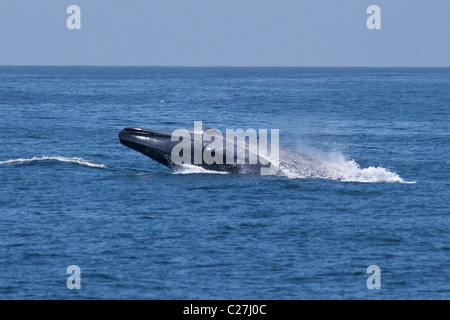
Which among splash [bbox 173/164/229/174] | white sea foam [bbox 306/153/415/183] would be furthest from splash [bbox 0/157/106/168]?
white sea foam [bbox 306/153/415/183]

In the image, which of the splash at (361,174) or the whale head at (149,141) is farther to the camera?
the splash at (361,174)

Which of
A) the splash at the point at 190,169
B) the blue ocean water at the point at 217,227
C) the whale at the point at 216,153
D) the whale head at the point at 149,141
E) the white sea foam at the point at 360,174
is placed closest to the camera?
the blue ocean water at the point at 217,227

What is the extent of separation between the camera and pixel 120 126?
77688 millimetres

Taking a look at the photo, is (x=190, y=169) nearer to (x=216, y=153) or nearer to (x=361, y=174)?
(x=216, y=153)

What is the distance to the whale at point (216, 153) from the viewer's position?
4025 cm

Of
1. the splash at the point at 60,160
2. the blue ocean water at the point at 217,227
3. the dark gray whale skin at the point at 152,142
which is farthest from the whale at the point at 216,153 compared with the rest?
the splash at the point at 60,160

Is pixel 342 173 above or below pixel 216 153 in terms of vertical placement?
below


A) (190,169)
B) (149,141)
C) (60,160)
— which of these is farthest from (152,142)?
(60,160)

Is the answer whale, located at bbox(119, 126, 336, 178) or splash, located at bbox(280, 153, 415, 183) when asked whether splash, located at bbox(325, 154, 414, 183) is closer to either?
splash, located at bbox(280, 153, 415, 183)

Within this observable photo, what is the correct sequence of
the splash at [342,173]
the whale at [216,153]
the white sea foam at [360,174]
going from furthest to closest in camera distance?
the white sea foam at [360,174] → the splash at [342,173] → the whale at [216,153]

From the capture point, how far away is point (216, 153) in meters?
40.5

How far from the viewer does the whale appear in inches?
1585

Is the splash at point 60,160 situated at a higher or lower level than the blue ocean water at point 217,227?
higher

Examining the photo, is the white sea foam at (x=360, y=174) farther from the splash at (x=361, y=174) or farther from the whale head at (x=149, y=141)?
the whale head at (x=149, y=141)
